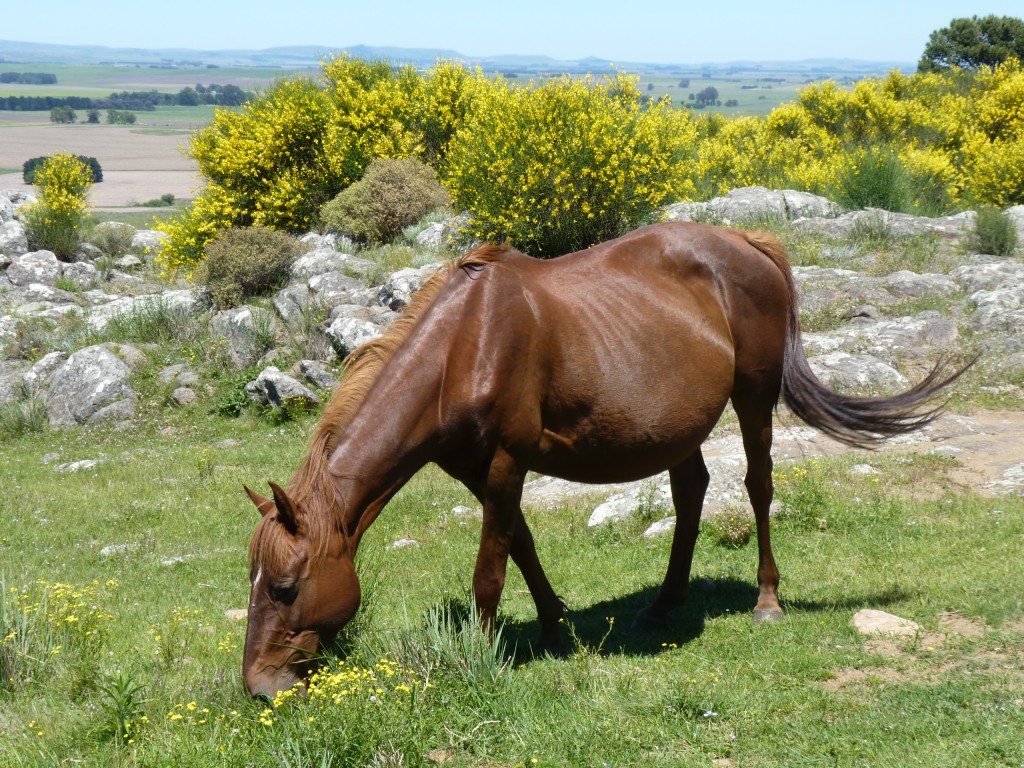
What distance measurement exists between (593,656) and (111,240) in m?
24.8

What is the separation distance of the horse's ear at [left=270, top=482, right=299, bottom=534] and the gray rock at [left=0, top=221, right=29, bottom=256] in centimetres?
2224

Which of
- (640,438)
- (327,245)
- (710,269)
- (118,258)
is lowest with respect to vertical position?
(118,258)

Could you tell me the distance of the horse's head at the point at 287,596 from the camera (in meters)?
4.29

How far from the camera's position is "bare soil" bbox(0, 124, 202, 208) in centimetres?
6606

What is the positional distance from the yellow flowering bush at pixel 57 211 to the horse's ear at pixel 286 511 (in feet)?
74.7

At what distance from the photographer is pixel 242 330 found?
1534 cm

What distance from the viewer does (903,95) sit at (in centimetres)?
3181

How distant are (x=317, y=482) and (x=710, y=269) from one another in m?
2.81

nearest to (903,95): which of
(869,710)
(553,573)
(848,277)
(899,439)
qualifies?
(848,277)

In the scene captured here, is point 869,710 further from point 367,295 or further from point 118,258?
point 118,258

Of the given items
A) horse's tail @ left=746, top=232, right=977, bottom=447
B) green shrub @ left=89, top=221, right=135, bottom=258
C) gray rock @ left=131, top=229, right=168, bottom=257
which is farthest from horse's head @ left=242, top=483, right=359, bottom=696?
green shrub @ left=89, top=221, right=135, bottom=258

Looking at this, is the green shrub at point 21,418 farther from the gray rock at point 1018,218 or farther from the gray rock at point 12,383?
the gray rock at point 1018,218

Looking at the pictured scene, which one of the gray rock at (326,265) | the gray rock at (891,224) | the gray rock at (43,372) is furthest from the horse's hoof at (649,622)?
the gray rock at (891,224)

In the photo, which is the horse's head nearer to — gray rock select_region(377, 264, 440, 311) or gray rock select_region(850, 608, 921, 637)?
gray rock select_region(850, 608, 921, 637)
